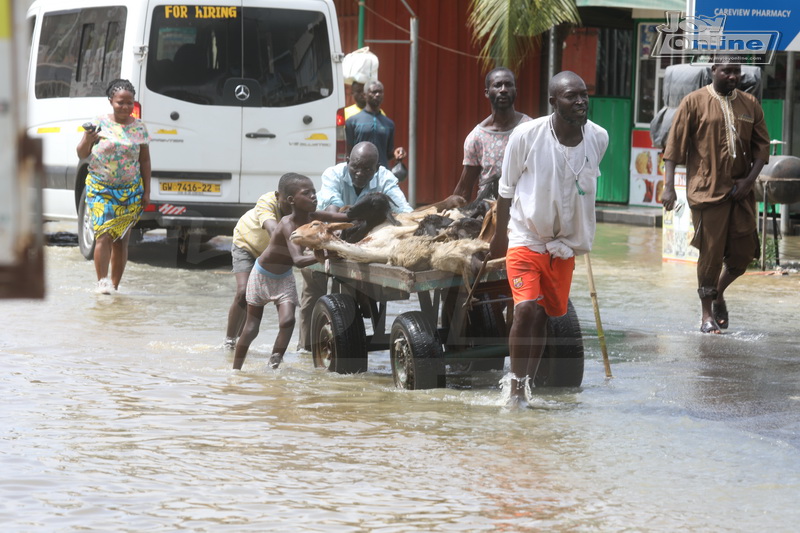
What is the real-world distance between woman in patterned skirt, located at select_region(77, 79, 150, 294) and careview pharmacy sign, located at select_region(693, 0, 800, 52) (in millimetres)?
5609

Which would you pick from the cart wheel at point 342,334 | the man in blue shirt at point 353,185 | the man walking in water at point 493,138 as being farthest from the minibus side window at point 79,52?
the cart wheel at point 342,334

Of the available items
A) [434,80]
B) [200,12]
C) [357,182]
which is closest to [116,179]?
[200,12]

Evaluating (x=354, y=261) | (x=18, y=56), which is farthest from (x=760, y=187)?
(x=18, y=56)

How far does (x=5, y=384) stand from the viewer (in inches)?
268

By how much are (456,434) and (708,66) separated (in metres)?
7.04

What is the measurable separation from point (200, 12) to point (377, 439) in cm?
721

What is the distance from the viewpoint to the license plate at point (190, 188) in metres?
12.0

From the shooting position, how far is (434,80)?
1859 cm

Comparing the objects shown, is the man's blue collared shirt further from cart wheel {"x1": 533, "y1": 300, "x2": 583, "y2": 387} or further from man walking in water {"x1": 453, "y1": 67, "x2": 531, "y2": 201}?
cart wheel {"x1": 533, "y1": 300, "x2": 583, "y2": 387}

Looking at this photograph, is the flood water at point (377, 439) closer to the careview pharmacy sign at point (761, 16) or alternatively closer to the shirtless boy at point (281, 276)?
the shirtless boy at point (281, 276)

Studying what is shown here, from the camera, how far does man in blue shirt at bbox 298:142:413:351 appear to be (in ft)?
24.9

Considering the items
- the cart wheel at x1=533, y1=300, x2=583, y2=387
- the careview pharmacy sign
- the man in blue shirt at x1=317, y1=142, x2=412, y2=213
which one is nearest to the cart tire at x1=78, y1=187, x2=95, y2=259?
the man in blue shirt at x1=317, y1=142, x2=412, y2=213

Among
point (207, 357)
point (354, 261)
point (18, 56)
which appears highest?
point (18, 56)

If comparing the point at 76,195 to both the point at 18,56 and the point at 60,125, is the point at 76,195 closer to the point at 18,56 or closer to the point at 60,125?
the point at 60,125
